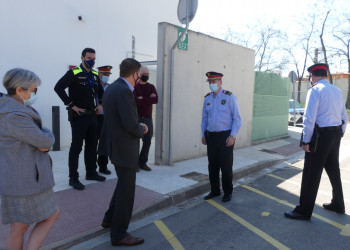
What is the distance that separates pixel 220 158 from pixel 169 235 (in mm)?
1627

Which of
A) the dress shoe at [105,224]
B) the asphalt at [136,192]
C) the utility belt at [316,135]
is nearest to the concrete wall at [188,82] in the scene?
the asphalt at [136,192]

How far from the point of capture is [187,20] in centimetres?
615

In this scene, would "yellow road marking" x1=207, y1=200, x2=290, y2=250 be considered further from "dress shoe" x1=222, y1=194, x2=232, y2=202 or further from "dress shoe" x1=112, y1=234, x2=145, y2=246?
"dress shoe" x1=112, y1=234, x2=145, y2=246

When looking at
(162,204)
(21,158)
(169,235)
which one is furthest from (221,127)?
(21,158)

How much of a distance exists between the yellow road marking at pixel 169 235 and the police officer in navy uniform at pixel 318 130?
1745 millimetres

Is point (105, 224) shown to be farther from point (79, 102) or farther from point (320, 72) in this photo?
point (320, 72)

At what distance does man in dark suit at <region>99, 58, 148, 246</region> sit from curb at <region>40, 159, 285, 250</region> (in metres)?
0.38

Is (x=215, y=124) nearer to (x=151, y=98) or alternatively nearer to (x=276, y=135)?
(x=151, y=98)

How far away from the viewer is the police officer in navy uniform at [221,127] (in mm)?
4789

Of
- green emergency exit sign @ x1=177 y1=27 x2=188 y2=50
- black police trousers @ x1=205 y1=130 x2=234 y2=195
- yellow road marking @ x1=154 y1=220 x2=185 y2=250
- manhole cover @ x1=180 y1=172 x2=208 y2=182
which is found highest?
green emergency exit sign @ x1=177 y1=27 x2=188 y2=50

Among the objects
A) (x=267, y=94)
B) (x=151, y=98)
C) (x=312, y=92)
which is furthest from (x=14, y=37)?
(x=267, y=94)

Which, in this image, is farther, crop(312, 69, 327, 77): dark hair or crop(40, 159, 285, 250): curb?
crop(312, 69, 327, 77): dark hair

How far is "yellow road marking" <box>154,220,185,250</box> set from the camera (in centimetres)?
346

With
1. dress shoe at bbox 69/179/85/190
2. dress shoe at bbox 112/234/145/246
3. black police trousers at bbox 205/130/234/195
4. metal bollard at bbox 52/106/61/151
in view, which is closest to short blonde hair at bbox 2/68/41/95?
dress shoe at bbox 112/234/145/246
